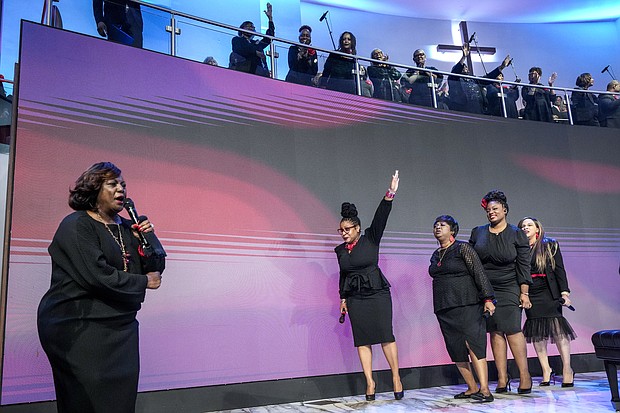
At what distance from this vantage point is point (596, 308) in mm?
6328

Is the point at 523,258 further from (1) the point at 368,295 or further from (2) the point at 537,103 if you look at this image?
(2) the point at 537,103

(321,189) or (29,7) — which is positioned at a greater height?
(29,7)

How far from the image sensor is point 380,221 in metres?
4.66

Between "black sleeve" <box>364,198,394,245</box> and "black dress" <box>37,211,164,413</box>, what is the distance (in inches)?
106

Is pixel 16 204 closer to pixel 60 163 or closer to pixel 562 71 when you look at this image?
pixel 60 163

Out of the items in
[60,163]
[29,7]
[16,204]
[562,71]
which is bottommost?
[16,204]

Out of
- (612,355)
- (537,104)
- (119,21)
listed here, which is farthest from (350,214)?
(537,104)

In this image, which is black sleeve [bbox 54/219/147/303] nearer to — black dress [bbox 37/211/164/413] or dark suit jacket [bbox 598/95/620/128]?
black dress [bbox 37/211/164/413]

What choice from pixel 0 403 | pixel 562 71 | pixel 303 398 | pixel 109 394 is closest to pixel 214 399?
pixel 303 398

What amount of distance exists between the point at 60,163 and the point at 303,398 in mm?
2720

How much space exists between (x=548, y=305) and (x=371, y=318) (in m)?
1.70

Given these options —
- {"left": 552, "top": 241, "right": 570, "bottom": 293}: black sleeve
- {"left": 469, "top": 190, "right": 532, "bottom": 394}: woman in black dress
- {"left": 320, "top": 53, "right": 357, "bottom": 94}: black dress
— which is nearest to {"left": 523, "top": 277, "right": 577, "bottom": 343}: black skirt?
{"left": 552, "top": 241, "right": 570, "bottom": 293}: black sleeve

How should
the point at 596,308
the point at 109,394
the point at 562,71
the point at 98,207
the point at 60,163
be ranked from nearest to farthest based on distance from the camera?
the point at 109,394
the point at 98,207
the point at 60,163
the point at 596,308
the point at 562,71

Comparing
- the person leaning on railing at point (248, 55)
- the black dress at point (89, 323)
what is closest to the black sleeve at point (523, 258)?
the person leaning on railing at point (248, 55)
